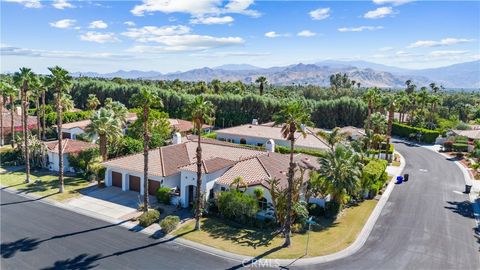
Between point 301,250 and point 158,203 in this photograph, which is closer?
point 301,250

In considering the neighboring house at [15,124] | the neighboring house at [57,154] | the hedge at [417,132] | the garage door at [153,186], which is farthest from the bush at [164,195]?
the hedge at [417,132]

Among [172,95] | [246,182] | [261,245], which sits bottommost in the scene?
[261,245]

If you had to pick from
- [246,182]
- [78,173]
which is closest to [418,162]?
[246,182]

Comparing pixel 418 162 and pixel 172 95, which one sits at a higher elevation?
pixel 172 95

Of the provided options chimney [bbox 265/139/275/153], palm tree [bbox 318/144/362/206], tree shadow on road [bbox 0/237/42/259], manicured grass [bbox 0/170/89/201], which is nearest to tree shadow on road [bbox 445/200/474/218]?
palm tree [bbox 318/144/362/206]

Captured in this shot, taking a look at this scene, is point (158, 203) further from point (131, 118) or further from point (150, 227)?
point (131, 118)
